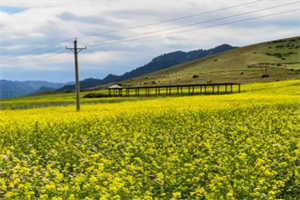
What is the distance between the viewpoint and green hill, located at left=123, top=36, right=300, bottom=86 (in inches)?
4779

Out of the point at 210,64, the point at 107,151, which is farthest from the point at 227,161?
the point at 210,64

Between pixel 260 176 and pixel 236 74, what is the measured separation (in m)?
122

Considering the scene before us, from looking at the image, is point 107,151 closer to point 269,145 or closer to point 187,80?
point 269,145

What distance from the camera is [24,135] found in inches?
901

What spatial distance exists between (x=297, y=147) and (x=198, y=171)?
18.9 ft

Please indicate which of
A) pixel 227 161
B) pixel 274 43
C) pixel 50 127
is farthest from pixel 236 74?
pixel 227 161

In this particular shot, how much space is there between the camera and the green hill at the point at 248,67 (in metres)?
121

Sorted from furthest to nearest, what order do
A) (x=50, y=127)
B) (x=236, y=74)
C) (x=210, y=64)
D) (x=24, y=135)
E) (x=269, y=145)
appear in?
(x=210, y=64), (x=236, y=74), (x=50, y=127), (x=24, y=135), (x=269, y=145)

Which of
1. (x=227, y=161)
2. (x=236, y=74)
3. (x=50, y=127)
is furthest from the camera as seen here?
(x=236, y=74)

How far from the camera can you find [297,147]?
625 inches

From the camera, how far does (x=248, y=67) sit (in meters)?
145

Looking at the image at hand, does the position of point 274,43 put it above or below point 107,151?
above

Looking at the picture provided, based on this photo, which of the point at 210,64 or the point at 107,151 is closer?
the point at 107,151

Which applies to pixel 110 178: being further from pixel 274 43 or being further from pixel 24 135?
pixel 274 43
